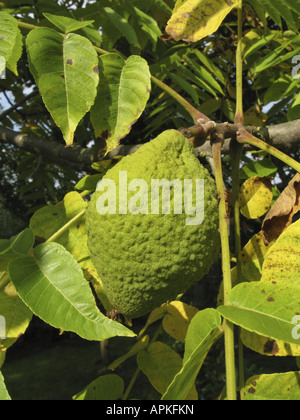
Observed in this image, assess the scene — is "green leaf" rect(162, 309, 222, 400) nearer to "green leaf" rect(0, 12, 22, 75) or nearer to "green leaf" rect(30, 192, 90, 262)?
"green leaf" rect(30, 192, 90, 262)

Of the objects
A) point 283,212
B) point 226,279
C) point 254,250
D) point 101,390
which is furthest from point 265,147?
point 101,390

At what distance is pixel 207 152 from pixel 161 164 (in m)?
0.49

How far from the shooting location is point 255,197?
1415 millimetres

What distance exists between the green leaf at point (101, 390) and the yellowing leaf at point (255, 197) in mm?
782

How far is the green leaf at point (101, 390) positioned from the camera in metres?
1.43

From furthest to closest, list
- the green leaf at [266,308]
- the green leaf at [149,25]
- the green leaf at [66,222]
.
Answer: the green leaf at [149,25]
the green leaf at [66,222]
the green leaf at [266,308]

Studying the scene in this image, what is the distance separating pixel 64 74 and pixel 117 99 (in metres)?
0.18

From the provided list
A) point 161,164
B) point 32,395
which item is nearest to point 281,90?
point 161,164

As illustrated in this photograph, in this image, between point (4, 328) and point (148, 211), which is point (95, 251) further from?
point (4, 328)

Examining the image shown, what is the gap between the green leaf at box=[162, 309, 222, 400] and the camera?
2.74ft

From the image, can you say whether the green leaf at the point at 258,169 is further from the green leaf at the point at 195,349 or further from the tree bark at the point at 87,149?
the green leaf at the point at 195,349

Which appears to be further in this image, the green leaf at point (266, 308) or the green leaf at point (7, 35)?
the green leaf at point (7, 35)

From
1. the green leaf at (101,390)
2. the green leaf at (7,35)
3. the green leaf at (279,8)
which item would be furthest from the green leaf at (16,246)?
the green leaf at (279,8)

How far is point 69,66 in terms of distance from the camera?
1.15 metres
